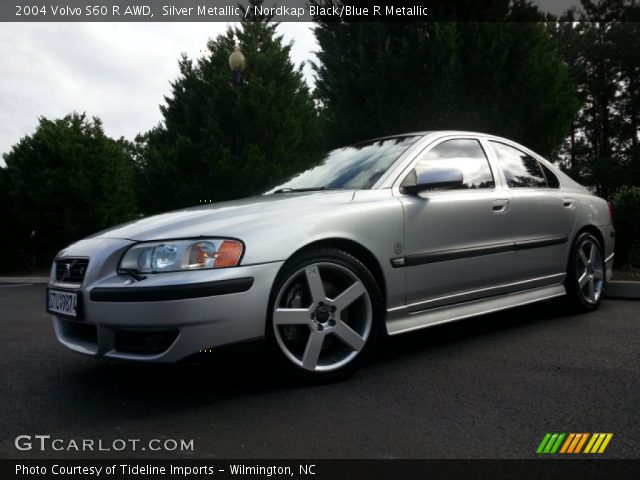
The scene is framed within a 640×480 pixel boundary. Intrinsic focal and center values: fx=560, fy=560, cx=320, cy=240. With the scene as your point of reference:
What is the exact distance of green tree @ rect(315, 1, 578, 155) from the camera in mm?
8516

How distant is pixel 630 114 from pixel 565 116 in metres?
24.1

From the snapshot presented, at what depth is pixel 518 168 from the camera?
170 inches

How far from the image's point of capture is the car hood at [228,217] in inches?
108

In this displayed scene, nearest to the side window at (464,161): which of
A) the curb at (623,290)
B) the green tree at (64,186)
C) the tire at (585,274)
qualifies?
the tire at (585,274)

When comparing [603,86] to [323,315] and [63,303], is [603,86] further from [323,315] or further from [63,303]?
[63,303]

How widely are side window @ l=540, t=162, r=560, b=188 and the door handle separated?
2.58 ft

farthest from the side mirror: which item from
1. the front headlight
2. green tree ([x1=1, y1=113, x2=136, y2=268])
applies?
green tree ([x1=1, y1=113, x2=136, y2=268])

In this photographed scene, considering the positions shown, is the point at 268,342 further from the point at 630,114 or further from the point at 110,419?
the point at 630,114

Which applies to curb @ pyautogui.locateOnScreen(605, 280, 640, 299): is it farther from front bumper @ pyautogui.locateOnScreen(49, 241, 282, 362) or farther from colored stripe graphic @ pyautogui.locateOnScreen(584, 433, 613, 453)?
front bumper @ pyautogui.locateOnScreen(49, 241, 282, 362)

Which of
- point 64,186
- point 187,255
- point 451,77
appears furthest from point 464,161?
point 64,186

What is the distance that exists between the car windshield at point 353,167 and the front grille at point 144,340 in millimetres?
1428
